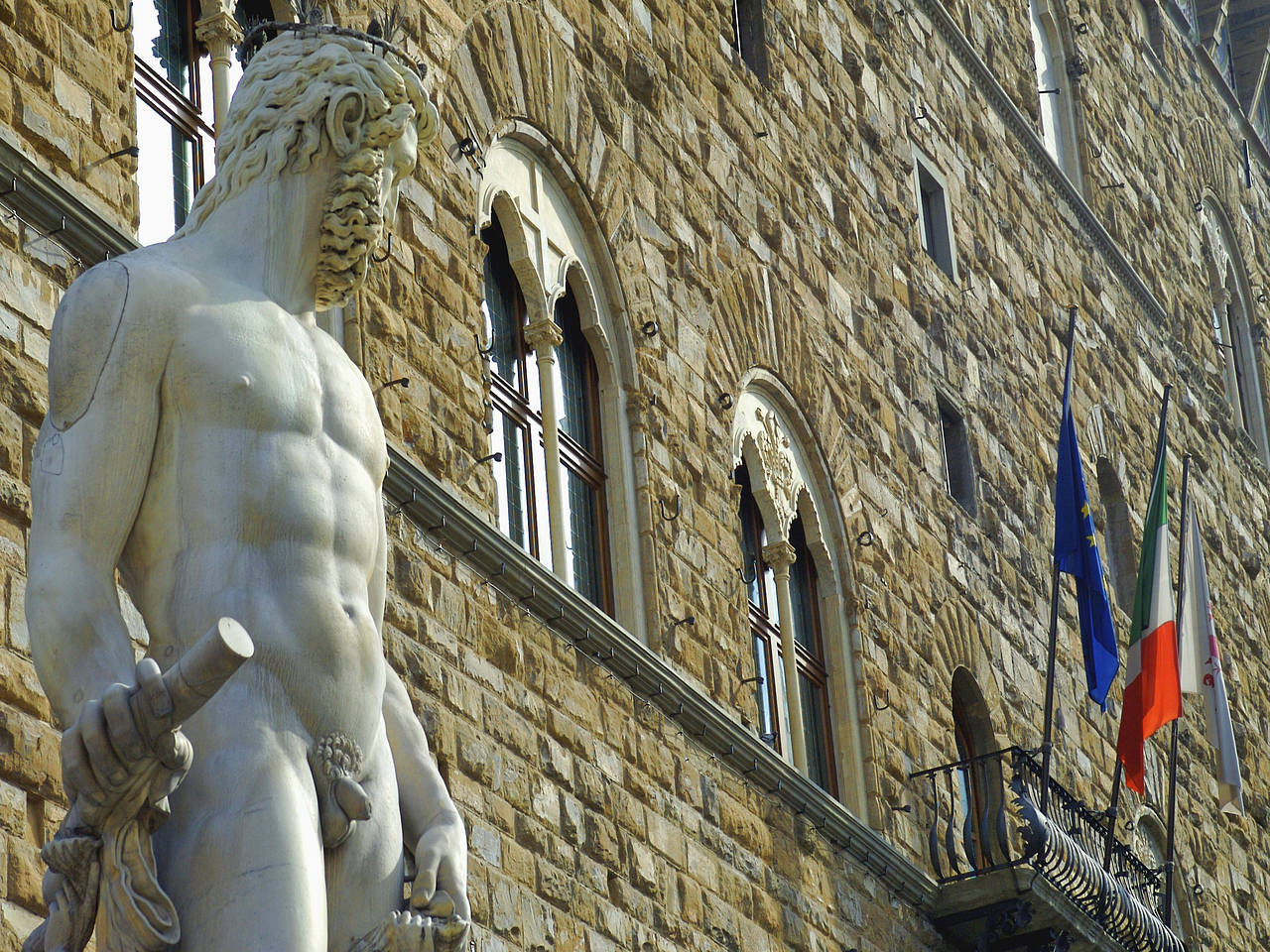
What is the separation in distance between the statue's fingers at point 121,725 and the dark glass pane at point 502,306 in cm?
684

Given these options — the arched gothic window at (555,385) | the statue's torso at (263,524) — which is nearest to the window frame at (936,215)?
the arched gothic window at (555,385)

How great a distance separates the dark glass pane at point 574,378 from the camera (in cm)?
1135

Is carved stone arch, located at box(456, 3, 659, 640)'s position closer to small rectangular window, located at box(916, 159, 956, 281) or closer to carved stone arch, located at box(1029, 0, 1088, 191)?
small rectangular window, located at box(916, 159, 956, 281)

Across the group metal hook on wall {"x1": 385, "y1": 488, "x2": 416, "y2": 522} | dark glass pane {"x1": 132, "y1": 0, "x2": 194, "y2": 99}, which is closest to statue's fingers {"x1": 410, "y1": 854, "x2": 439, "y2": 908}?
metal hook on wall {"x1": 385, "y1": 488, "x2": 416, "y2": 522}

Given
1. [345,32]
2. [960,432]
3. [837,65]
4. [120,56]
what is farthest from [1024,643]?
[345,32]

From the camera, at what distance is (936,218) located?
16.6m

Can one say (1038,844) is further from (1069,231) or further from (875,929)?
(1069,231)

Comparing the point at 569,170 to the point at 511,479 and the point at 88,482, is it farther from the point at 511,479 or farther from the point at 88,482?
the point at 88,482

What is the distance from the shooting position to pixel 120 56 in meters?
8.40

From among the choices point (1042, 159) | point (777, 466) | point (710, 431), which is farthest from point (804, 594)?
point (1042, 159)

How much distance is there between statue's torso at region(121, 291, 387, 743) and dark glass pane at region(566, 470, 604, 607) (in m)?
6.37

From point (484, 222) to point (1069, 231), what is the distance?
945cm

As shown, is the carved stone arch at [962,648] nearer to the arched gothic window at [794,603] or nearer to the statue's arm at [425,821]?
the arched gothic window at [794,603]

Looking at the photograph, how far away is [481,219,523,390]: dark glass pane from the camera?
1087 cm
